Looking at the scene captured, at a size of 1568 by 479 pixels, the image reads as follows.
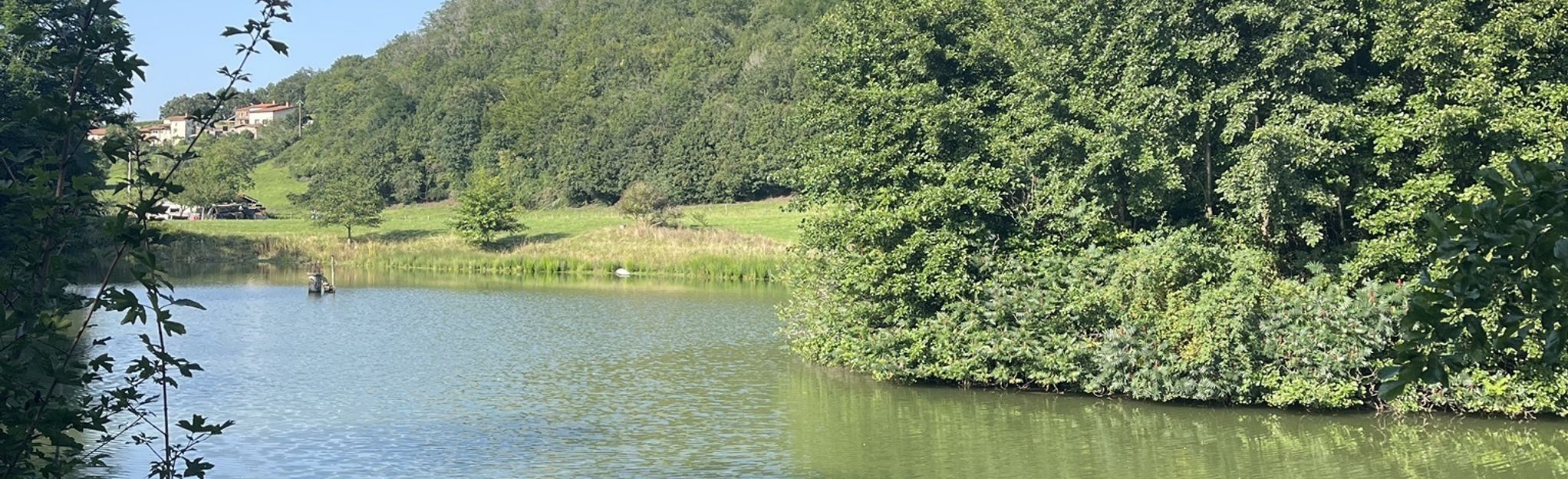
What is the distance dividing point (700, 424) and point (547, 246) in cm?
4454

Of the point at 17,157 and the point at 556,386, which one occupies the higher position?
the point at 17,157

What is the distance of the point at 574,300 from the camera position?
42.6 meters

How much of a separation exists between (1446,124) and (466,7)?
547 ft

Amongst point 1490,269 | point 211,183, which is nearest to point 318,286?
point 1490,269

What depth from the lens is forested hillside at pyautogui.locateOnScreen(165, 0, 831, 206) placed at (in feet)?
309

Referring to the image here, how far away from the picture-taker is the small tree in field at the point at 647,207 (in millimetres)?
70875

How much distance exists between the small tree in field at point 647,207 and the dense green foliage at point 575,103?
7.68 metres

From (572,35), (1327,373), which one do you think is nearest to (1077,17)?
(1327,373)

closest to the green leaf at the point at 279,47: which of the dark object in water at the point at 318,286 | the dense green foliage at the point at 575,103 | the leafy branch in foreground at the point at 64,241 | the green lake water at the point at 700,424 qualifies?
the leafy branch in foreground at the point at 64,241

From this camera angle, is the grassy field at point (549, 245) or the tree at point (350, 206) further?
the tree at point (350, 206)

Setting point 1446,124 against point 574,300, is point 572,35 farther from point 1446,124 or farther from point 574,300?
point 1446,124

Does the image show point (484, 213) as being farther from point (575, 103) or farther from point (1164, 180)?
point (575, 103)

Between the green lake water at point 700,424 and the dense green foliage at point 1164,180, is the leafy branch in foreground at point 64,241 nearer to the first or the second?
the green lake water at point 700,424

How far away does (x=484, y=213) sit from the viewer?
64.5 metres
